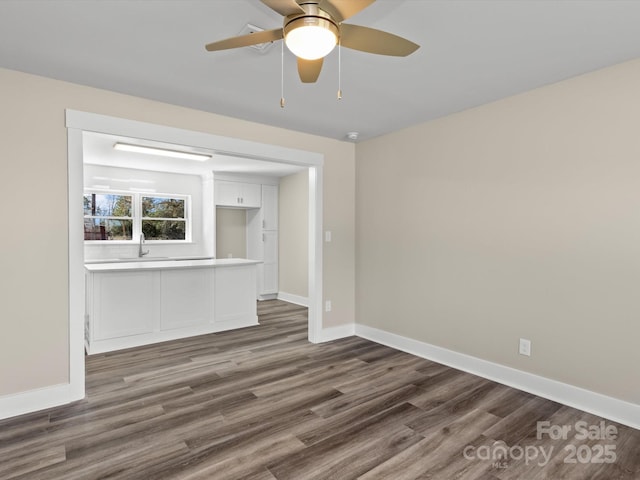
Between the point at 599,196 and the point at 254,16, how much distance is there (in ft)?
8.48

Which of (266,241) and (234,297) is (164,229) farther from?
(234,297)

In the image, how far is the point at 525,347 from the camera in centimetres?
298

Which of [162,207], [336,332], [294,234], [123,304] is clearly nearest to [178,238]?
[162,207]

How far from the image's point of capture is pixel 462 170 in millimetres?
3430

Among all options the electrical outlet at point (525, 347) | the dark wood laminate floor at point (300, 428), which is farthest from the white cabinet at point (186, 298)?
the electrical outlet at point (525, 347)

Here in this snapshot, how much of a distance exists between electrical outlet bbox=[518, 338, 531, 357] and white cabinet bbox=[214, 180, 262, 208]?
16.8 feet

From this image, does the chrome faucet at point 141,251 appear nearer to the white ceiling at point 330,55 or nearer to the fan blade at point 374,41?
the white ceiling at point 330,55

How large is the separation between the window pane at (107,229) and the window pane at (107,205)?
117 millimetres

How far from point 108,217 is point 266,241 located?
275 centimetres

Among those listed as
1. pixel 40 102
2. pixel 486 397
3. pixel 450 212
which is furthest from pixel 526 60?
pixel 40 102

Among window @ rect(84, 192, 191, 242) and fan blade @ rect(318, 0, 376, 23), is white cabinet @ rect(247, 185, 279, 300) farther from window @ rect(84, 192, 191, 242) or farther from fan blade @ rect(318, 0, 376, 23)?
fan blade @ rect(318, 0, 376, 23)

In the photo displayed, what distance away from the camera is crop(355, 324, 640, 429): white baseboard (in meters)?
2.48

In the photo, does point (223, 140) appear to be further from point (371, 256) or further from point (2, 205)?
point (371, 256)

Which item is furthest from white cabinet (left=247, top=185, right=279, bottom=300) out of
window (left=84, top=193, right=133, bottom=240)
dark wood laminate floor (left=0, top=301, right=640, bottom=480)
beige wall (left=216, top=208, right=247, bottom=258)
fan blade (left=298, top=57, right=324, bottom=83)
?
fan blade (left=298, top=57, right=324, bottom=83)
